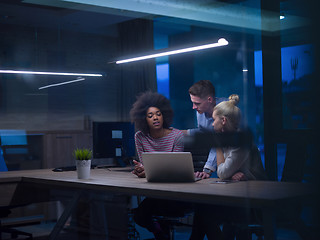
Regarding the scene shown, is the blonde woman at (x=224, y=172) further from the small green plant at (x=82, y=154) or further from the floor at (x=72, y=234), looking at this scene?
the small green plant at (x=82, y=154)

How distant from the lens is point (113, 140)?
3264 mm

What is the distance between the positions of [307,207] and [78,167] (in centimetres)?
162

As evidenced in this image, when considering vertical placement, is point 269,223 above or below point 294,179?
below

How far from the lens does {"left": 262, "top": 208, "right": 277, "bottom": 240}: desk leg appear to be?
4.28ft

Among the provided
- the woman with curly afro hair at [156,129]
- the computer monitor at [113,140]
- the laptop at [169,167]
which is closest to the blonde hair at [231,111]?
the laptop at [169,167]

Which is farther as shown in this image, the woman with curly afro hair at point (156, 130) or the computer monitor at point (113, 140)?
the computer monitor at point (113, 140)

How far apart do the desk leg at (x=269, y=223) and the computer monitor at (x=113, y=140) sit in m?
2.01

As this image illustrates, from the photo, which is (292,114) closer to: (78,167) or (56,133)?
(78,167)

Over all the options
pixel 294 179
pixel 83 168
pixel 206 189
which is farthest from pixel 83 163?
pixel 294 179

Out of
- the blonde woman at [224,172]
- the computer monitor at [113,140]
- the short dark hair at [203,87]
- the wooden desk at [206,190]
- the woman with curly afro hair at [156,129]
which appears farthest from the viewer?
the computer monitor at [113,140]

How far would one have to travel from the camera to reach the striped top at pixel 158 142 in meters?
2.84

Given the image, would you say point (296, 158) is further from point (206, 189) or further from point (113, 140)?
point (113, 140)

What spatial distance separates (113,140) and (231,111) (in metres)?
1.90

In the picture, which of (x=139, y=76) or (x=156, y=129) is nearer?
(x=156, y=129)
